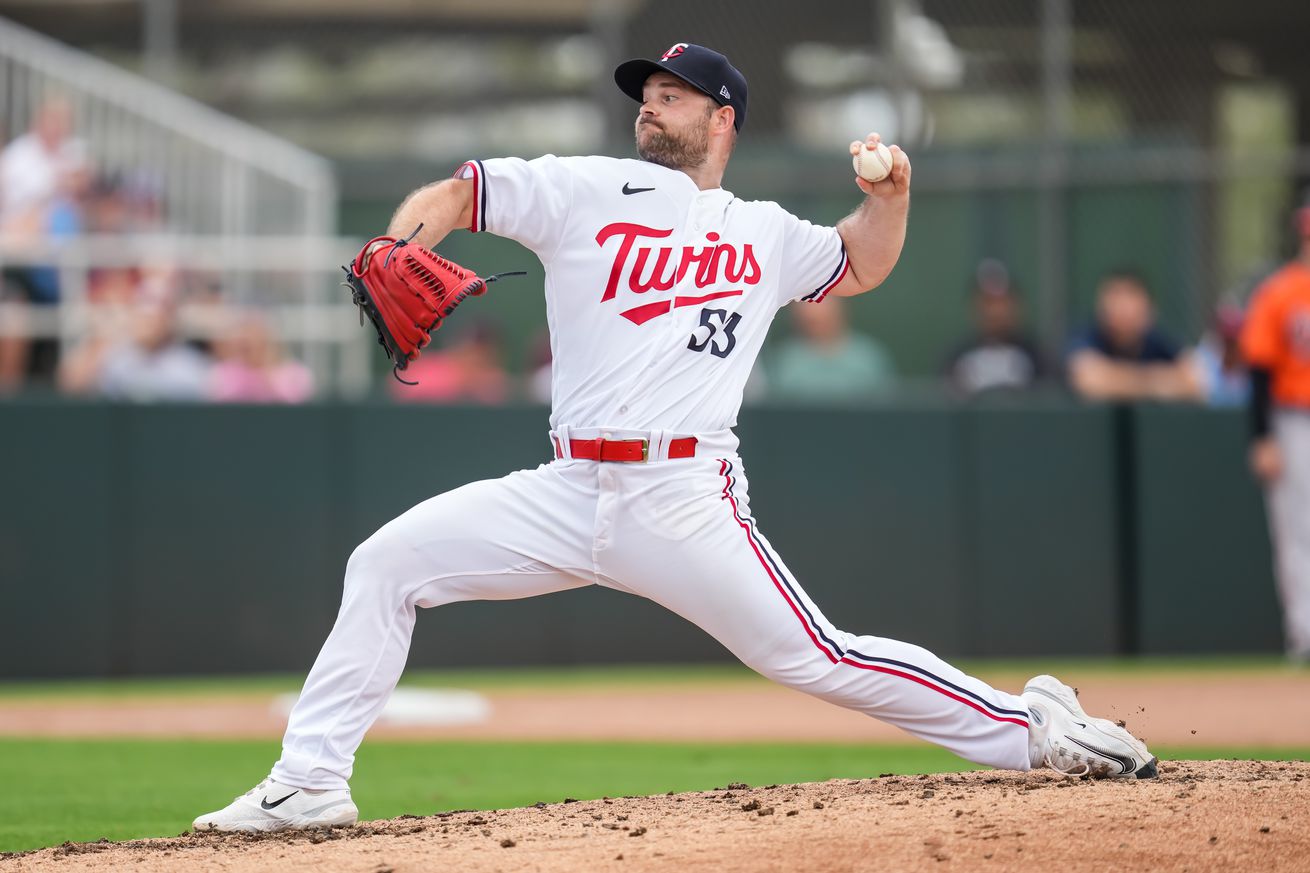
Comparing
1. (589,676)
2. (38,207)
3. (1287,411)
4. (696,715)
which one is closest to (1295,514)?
(1287,411)

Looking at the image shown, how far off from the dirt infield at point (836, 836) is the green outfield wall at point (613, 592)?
563 centimetres

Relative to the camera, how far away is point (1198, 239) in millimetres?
13281

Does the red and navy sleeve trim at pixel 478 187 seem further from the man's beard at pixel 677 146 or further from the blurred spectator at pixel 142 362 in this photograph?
the blurred spectator at pixel 142 362

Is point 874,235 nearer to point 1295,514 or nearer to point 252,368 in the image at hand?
point 1295,514

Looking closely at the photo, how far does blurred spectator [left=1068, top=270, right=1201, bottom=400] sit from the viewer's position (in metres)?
11.3

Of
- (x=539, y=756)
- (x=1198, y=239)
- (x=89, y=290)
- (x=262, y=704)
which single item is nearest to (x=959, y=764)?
(x=539, y=756)

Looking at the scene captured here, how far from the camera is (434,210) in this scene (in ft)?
15.1

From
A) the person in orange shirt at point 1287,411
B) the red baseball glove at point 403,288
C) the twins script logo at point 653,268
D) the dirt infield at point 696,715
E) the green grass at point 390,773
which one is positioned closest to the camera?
the red baseball glove at point 403,288

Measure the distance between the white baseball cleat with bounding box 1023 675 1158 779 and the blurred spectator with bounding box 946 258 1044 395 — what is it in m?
6.53

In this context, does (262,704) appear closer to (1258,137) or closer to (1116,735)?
(1116,735)

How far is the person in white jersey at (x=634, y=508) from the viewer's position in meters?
4.59

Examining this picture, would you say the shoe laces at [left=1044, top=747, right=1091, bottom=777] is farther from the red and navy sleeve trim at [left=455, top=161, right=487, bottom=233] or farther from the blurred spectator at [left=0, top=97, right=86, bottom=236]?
the blurred spectator at [left=0, top=97, right=86, bottom=236]

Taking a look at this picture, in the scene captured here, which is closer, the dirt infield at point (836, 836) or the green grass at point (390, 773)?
the dirt infield at point (836, 836)

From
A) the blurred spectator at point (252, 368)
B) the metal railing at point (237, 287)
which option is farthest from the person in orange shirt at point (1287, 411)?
the blurred spectator at point (252, 368)
